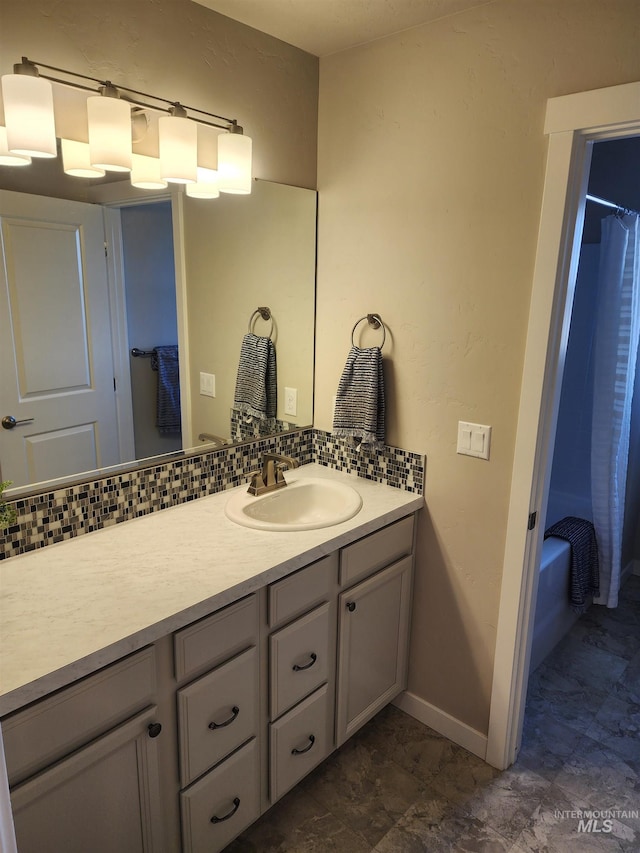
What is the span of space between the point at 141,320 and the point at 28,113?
599mm

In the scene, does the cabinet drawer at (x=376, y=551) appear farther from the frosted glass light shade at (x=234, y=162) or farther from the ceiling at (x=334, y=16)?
the ceiling at (x=334, y=16)

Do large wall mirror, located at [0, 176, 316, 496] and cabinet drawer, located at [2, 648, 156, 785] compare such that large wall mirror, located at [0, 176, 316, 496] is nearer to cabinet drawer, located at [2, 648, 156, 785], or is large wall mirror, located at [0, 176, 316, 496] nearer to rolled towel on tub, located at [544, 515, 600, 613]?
cabinet drawer, located at [2, 648, 156, 785]

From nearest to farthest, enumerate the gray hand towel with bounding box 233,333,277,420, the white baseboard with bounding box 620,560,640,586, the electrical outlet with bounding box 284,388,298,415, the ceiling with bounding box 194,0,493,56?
1. the ceiling with bounding box 194,0,493,56
2. the gray hand towel with bounding box 233,333,277,420
3. the electrical outlet with bounding box 284,388,298,415
4. the white baseboard with bounding box 620,560,640,586

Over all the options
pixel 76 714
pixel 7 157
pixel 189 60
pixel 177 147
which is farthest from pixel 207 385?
pixel 76 714

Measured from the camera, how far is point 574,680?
2.44 metres

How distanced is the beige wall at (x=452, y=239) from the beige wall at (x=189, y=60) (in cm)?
13

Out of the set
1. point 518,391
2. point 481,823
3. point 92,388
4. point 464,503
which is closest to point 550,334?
point 518,391

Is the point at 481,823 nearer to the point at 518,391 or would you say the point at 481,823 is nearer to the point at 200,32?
the point at 518,391

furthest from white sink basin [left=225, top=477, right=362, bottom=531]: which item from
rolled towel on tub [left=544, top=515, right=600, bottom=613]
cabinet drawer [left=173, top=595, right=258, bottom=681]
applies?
rolled towel on tub [left=544, top=515, right=600, bottom=613]

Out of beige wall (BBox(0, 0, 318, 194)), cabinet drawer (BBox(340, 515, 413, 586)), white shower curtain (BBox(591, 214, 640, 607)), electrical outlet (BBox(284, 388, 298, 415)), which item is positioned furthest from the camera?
white shower curtain (BBox(591, 214, 640, 607))

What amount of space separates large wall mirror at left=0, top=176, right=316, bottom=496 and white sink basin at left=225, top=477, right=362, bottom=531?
0.24 metres

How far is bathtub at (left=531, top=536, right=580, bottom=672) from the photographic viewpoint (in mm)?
2439

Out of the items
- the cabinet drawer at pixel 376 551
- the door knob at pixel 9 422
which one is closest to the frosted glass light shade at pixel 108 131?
the door knob at pixel 9 422

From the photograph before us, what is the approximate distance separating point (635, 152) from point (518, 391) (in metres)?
1.85
